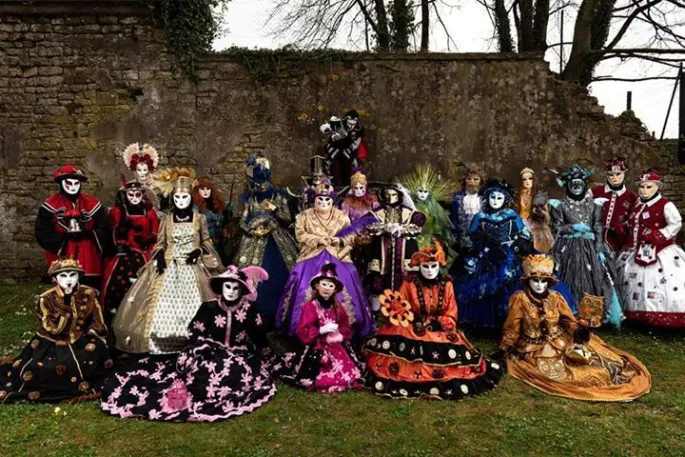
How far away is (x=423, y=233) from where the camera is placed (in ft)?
21.8

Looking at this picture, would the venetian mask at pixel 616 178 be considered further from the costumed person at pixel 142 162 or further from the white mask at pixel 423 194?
the costumed person at pixel 142 162

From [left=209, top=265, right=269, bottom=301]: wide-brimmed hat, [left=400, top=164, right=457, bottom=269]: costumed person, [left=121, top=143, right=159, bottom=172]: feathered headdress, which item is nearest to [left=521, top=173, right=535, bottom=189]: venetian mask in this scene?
[left=400, top=164, right=457, bottom=269]: costumed person

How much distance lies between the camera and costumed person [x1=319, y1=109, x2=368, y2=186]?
7188 millimetres

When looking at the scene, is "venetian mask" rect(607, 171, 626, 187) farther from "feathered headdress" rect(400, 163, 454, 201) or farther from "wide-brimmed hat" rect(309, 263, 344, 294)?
"wide-brimmed hat" rect(309, 263, 344, 294)

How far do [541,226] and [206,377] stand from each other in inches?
175

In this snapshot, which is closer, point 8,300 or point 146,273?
point 146,273

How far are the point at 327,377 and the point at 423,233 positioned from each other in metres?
2.72

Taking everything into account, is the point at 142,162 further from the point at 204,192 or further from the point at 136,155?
the point at 204,192

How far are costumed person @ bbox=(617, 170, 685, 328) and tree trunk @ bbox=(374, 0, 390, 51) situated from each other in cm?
682

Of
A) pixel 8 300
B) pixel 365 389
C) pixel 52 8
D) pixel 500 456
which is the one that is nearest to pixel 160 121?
pixel 52 8

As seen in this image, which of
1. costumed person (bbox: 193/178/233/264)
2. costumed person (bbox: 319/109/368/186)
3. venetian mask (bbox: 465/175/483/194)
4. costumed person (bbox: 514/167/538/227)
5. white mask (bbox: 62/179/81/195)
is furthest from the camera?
costumed person (bbox: 319/109/368/186)

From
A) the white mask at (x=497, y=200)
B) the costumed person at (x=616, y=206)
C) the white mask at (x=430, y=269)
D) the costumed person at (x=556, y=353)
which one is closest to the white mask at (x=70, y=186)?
the white mask at (x=430, y=269)

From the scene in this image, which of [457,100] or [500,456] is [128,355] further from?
[457,100]

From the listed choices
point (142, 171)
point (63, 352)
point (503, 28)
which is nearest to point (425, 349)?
point (63, 352)
